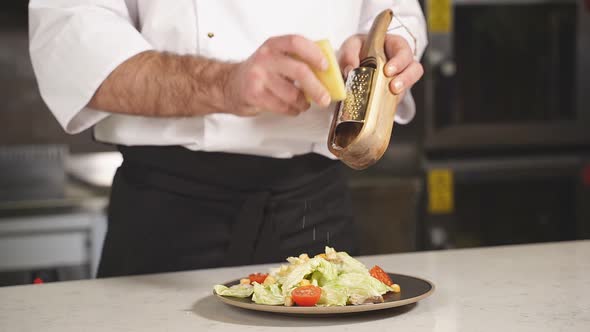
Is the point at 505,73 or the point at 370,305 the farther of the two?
the point at 505,73

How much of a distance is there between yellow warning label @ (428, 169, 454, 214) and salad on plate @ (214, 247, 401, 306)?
1922mm

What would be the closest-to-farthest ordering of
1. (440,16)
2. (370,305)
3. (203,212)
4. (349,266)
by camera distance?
(370,305) < (349,266) < (203,212) < (440,16)

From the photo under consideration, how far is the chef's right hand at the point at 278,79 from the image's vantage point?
3.51 feet

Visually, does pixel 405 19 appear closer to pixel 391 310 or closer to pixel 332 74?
pixel 332 74

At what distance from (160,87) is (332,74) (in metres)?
0.33

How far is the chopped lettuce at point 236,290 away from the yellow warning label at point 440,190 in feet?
6.52

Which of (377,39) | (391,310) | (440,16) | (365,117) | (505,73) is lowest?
(391,310)

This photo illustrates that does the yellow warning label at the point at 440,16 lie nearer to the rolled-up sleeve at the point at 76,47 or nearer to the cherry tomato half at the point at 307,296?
the rolled-up sleeve at the point at 76,47

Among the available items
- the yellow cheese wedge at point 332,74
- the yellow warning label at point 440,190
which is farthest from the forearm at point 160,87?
the yellow warning label at point 440,190

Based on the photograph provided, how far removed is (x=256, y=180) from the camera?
141cm

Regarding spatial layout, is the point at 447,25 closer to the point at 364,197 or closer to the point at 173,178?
the point at 364,197

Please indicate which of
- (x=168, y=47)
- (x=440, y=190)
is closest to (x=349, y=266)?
(x=168, y=47)

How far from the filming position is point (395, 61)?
3.84 ft

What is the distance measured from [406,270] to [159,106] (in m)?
0.46
